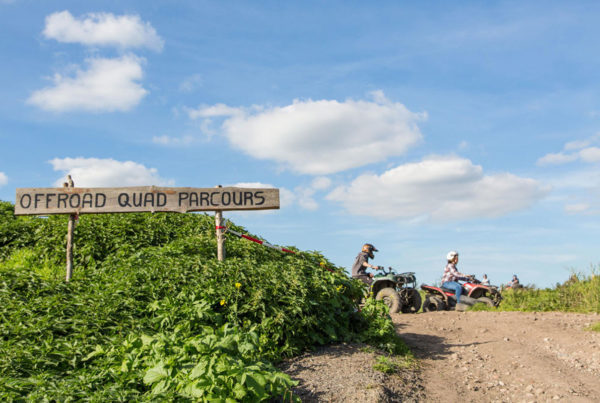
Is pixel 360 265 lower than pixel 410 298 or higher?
higher

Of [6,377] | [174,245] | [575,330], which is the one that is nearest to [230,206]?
[174,245]

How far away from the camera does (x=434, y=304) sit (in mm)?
12562

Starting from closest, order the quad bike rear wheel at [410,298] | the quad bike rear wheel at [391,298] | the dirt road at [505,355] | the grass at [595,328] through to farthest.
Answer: the dirt road at [505,355] < the grass at [595,328] < the quad bike rear wheel at [391,298] < the quad bike rear wheel at [410,298]

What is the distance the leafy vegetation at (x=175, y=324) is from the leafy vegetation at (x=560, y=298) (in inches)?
265

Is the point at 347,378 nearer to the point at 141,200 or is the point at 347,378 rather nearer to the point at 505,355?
the point at 505,355

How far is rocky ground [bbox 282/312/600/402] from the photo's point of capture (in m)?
4.97

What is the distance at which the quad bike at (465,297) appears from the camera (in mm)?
12422

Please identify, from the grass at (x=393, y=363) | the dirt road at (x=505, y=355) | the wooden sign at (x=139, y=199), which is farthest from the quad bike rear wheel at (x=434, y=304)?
the wooden sign at (x=139, y=199)

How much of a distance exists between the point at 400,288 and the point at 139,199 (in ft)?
22.4

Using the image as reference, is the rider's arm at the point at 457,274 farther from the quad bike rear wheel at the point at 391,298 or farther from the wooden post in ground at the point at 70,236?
the wooden post in ground at the point at 70,236

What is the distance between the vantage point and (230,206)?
762 centimetres

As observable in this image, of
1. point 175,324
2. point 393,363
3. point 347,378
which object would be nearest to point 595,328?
point 393,363

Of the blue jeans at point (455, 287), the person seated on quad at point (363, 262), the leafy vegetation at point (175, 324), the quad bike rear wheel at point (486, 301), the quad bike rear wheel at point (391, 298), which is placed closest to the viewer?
the leafy vegetation at point (175, 324)

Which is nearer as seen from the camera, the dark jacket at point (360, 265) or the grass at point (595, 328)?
the grass at point (595, 328)
